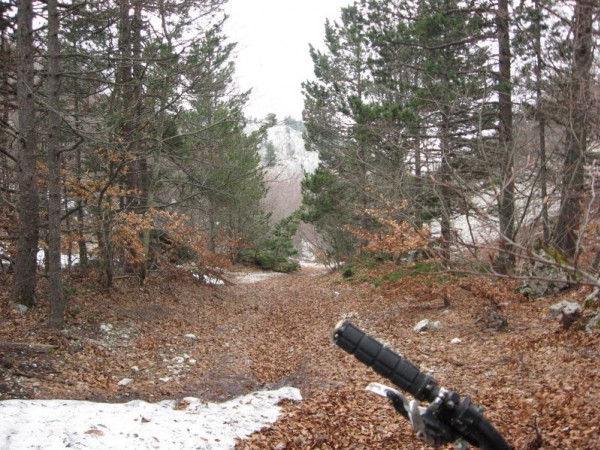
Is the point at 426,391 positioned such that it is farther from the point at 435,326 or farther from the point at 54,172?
the point at 435,326

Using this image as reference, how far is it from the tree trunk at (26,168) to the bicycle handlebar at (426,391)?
334 inches

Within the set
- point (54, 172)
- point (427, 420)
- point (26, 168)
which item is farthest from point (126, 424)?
point (26, 168)

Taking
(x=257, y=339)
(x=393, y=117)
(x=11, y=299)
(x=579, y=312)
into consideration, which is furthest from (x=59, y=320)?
(x=393, y=117)

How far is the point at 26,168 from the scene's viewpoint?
29.4 ft

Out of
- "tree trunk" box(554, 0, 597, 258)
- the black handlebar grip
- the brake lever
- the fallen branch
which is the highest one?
"tree trunk" box(554, 0, 597, 258)

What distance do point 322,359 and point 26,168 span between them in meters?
6.76

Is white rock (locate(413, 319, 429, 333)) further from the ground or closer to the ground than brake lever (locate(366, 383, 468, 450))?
closer to the ground

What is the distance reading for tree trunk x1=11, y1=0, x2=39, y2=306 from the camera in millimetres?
8555

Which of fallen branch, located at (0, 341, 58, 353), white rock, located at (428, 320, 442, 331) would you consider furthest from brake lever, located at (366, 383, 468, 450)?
white rock, located at (428, 320, 442, 331)

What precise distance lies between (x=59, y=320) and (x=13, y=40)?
6.58m

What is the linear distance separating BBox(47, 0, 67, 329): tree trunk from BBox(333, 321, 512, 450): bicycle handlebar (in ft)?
24.8

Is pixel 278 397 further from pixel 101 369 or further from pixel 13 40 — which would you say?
pixel 13 40

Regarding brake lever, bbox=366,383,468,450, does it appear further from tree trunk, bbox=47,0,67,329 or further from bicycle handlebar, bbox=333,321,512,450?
tree trunk, bbox=47,0,67,329

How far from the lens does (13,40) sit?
10.4 metres
